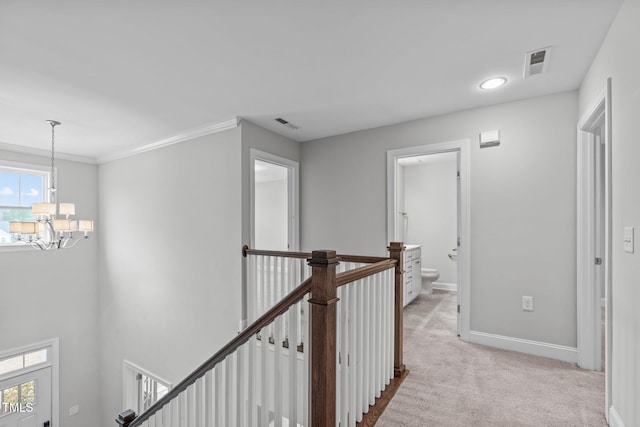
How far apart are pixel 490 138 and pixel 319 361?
104 inches

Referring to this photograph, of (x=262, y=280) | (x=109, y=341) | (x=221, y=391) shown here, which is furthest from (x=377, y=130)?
(x=109, y=341)

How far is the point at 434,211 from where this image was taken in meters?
5.91

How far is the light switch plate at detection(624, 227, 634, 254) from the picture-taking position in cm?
142

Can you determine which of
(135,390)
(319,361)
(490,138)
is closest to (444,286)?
(490,138)

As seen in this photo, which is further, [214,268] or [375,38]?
[214,268]

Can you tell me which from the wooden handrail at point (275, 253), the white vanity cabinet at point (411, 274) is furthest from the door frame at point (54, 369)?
the white vanity cabinet at point (411, 274)

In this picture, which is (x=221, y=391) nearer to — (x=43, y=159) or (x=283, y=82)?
(x=283, y=82)

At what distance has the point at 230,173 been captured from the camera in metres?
3.35

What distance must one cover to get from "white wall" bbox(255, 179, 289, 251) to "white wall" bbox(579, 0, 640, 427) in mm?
5412

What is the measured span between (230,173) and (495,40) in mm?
2652

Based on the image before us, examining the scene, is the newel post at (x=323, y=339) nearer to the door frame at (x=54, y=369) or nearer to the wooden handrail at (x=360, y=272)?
the wooden handrail at (x=360, y=272)

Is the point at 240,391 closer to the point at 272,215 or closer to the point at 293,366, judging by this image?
the point at 293,366

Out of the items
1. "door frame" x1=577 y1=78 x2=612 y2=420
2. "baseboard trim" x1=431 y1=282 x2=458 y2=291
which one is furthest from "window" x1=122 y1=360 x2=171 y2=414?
"door frame" x1=577 y1=78 x2=612 y2=420

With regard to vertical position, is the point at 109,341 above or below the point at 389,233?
below
